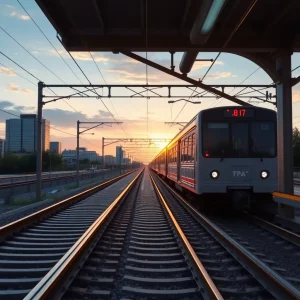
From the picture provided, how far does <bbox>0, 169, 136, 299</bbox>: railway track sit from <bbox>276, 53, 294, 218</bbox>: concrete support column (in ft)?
18.9

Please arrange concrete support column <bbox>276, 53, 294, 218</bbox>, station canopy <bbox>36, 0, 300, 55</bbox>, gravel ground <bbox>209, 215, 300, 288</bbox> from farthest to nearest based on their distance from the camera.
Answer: concrete support column <bbox>276, 53, 294, 218</bbox>
station canopy <bbox>36, 0, 300, 55</bbox>
gravel ground <bbox>209, 215, 300, 288</bbox>

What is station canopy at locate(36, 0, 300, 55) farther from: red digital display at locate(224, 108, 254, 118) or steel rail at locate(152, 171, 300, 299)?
steel rail at locate(152, 171, 300, 299)

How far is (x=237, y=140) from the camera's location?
13078 millimetres

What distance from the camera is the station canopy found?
1072 centimetres

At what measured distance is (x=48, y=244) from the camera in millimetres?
8766

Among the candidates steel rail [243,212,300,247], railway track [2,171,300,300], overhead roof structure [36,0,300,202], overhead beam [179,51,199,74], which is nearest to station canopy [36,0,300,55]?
overhead roof structure [36,0,300,202]

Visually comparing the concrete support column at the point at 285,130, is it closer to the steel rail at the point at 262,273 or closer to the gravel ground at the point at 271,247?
the gravel ground at the point at 271,247

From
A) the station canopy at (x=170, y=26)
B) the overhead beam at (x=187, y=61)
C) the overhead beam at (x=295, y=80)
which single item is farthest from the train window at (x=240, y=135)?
the overhead beam at (x=187, y=61)

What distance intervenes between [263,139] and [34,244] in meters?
7.80

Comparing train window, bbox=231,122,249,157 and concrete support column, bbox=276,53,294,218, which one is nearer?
concrete support column, bbox=276,53,294,218

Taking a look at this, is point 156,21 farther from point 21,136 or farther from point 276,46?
point 21,136

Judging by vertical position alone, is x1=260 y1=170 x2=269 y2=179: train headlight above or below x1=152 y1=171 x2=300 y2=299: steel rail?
above

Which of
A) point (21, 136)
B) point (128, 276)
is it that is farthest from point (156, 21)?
point (21, 136)

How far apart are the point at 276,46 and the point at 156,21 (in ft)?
11.7
